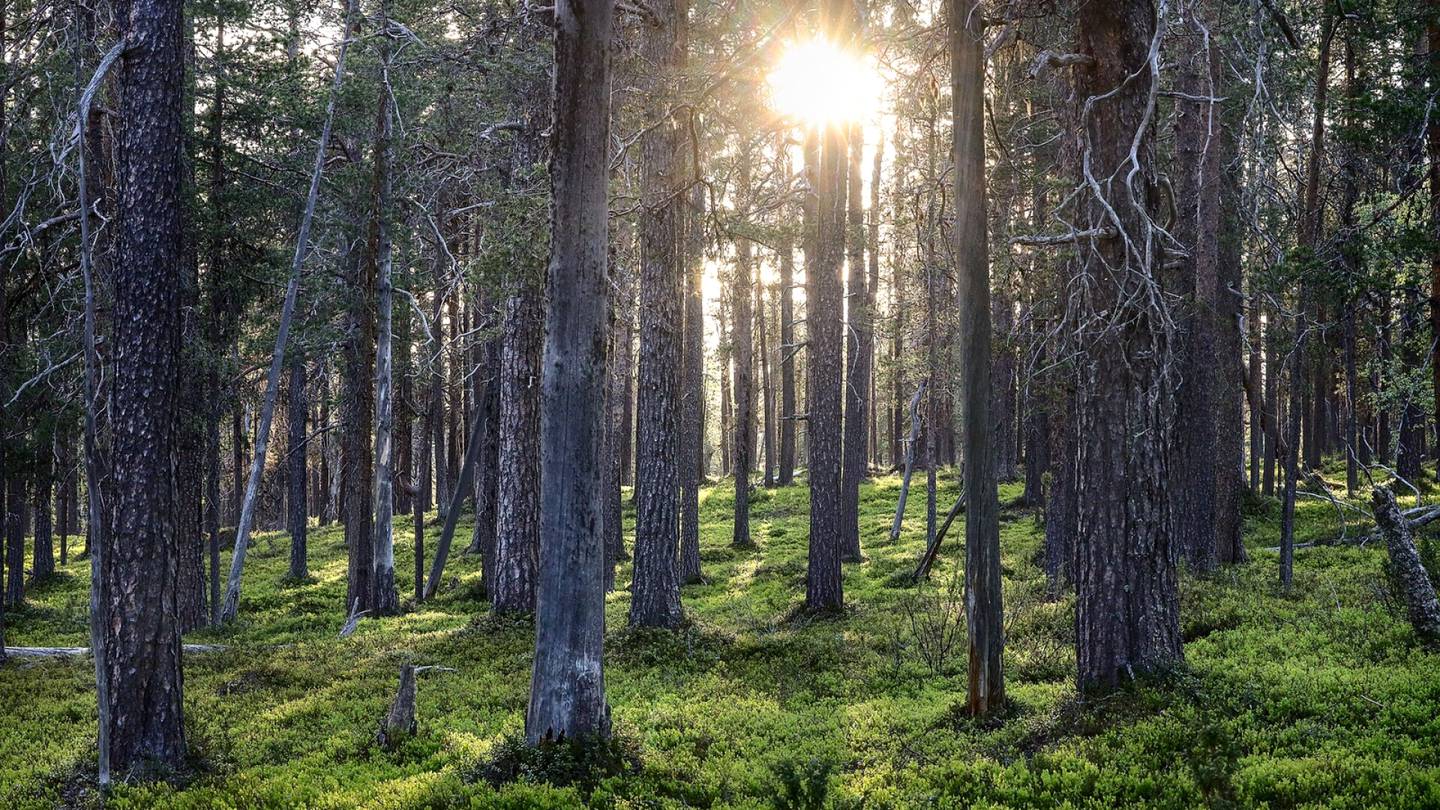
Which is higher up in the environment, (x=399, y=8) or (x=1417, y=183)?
(x=399, y=8)

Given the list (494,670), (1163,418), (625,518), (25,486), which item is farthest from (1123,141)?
(625,518)

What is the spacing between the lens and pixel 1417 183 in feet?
35.6

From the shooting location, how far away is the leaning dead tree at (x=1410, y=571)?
26.2 ft

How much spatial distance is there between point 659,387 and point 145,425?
A: 6.01m

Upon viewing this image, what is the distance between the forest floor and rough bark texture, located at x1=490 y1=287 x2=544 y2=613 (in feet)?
2.50

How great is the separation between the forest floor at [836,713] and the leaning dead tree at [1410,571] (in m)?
0.35

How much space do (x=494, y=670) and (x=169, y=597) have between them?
13.1ft

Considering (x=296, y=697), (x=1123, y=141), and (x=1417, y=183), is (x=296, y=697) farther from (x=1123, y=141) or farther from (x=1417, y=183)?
(x=1417, y=183)

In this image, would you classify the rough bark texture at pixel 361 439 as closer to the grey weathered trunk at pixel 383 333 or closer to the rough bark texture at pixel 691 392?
the grey weathered trunk at pixel 383 333

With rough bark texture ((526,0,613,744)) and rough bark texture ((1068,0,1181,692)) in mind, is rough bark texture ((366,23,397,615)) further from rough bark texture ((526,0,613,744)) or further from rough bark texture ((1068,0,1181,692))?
rough bark texture ((1068,0,1181,692))

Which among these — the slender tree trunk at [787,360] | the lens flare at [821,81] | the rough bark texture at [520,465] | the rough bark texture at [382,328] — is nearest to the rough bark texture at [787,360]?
the slender tree trunk at [787,360]

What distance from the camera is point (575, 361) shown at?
679cm

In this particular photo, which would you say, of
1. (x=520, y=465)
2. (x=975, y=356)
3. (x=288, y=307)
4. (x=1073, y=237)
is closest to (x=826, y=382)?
(x=520, y=465)

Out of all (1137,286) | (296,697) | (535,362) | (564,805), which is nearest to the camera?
(564,805)
